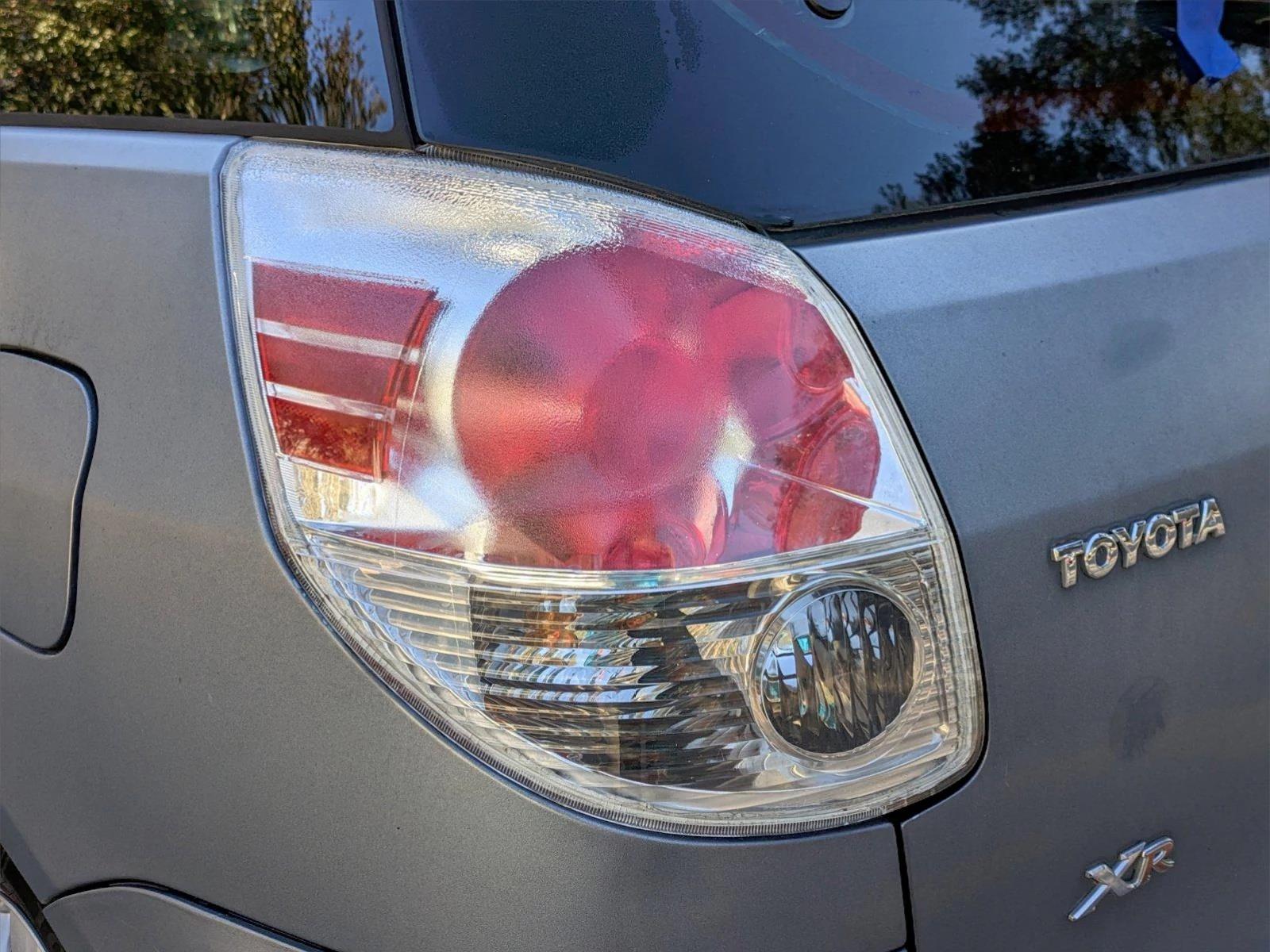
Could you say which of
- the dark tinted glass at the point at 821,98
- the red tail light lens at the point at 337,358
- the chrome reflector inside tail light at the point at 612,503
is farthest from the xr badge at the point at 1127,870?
the red tail light lens at the point at 337,358

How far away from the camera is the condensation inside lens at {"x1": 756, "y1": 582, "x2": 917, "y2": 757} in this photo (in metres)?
1.01

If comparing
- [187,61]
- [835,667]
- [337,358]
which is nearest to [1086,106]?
[835,667]

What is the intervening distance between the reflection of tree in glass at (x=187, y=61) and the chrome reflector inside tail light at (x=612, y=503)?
206mm

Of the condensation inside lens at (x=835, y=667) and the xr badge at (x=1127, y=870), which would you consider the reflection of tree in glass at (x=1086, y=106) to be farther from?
the xr badge at (x=1127, y=870)

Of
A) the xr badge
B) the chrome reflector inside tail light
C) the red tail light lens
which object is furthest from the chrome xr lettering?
the red tail light lens

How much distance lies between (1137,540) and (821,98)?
1.80 feet

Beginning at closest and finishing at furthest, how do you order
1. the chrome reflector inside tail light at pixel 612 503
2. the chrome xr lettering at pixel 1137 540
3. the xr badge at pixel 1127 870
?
the chrome reflector inside tail light at pixel 612 503 < the chrome xr lettering at pixel 1137 540 < the xr badge at pixel 1127 870

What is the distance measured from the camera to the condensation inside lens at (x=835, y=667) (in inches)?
39.7

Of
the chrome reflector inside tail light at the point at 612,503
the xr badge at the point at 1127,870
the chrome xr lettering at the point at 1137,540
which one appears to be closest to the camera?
the chrome reflector inside tail light at the point at 612,503

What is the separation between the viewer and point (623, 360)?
98 centimetres

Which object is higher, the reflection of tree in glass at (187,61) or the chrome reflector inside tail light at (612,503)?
the reflection of tree in glass at (187,61)

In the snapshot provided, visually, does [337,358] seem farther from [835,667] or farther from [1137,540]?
[1137,540]

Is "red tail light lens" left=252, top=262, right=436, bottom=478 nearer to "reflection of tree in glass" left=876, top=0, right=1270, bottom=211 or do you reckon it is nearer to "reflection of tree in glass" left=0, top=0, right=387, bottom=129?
"reflection of tree in glass" left=0, top=0, right=387, bottom=129

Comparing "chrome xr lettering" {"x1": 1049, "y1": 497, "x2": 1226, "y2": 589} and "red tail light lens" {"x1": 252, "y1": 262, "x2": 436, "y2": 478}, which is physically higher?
"red tail light lens" {"x1": 252, "y1": 262, "x2": 436, "y2": 478}
